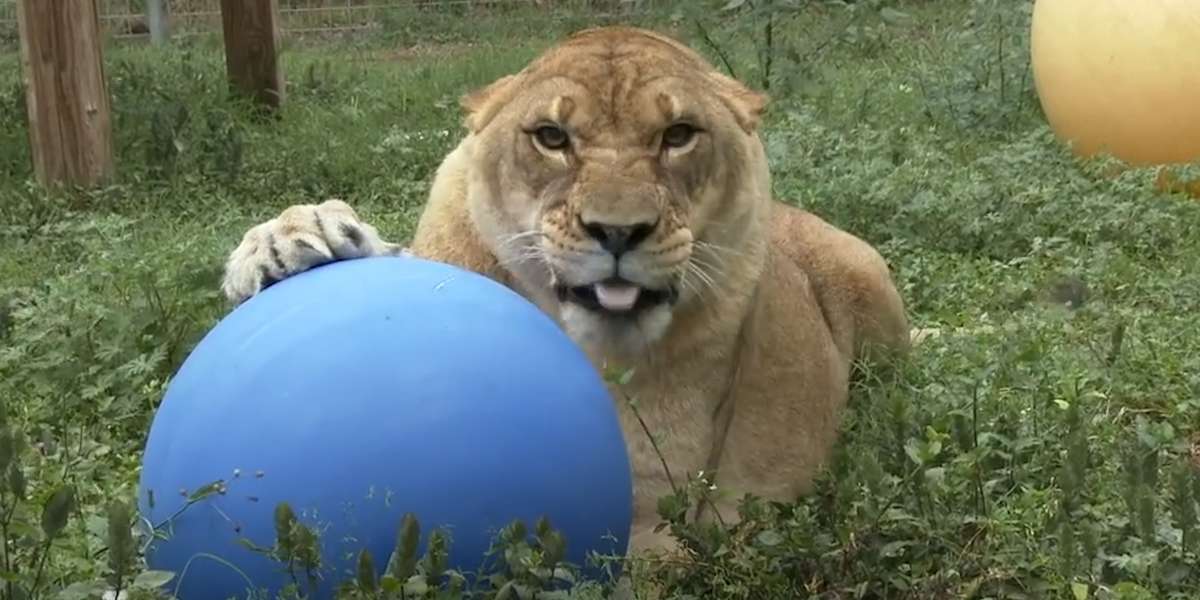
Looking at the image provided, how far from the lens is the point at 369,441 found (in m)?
2.86

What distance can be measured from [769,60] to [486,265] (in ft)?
15.6

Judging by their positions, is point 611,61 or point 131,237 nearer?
point 611,61

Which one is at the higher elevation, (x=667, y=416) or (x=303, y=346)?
(x=303, y=346)

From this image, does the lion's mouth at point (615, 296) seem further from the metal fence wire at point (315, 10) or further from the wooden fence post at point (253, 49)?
the metal fence wire at point (315, 10)

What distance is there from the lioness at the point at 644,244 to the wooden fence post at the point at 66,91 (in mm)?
3579

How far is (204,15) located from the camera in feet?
44.0

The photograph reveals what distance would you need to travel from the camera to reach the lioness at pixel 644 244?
3.41 m

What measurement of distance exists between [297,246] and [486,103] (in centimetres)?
63

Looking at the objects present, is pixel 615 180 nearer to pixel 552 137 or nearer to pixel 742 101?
pixel 552 137

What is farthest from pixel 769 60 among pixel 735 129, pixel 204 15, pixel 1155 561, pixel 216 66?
pixel 204 15

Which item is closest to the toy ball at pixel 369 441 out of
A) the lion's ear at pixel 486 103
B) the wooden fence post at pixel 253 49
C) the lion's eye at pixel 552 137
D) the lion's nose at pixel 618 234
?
the lion's nose at pixel 618 234

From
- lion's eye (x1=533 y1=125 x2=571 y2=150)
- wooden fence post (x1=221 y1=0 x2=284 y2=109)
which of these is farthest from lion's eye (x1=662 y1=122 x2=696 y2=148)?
wooden fence post (x1=221 y1=0 x2=284 y2=109)

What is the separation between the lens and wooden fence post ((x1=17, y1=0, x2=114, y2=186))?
7.10 m

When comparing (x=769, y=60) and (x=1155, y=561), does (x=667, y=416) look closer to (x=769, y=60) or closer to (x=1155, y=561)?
(x=1155, y=561)
